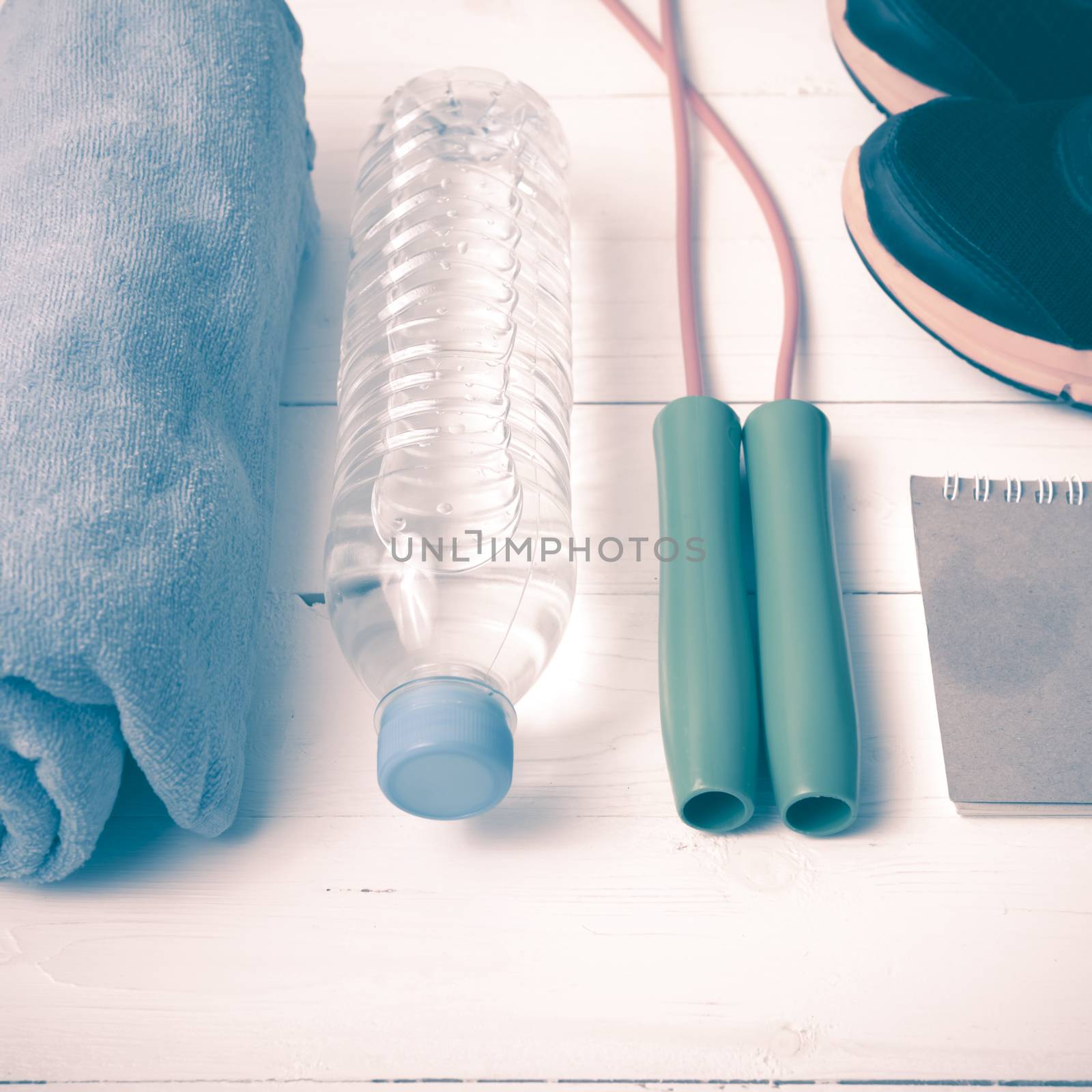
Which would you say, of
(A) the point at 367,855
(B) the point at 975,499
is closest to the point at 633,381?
(B) the point at 975,499

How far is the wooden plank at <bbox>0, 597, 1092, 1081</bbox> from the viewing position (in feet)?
1.64

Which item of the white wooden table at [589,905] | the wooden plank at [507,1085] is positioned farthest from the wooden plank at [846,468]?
the wooden plank at [507,1085]

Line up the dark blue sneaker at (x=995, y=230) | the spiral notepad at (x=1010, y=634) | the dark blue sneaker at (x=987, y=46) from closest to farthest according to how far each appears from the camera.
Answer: the spiral notepad at (x=1010, y=634) < the dark blue sneaker at (x=995, y=230) < the dark blue sneaker at (x=987, y=46)

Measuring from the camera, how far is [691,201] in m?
0.82

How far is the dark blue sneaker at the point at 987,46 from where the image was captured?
0.79 metres

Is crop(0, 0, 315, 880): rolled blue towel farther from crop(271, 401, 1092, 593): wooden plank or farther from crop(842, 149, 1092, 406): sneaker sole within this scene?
crop(842, 149, 1092, 406): sneaker sole

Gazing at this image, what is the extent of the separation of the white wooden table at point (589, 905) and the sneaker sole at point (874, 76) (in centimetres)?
31

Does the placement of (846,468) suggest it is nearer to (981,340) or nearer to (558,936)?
(981,340)

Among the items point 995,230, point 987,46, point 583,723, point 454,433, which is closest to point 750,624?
point 583,723

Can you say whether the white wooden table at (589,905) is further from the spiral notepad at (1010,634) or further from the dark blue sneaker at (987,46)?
the dark blue sneaker at (987,46)

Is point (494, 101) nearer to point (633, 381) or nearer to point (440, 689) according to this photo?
point (633, 381)

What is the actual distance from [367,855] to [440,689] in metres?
0.11

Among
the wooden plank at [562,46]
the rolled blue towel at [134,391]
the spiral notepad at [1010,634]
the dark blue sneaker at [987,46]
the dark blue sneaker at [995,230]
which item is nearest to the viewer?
the rolled blue towel at [134,391]

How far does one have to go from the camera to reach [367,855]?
554 mm
